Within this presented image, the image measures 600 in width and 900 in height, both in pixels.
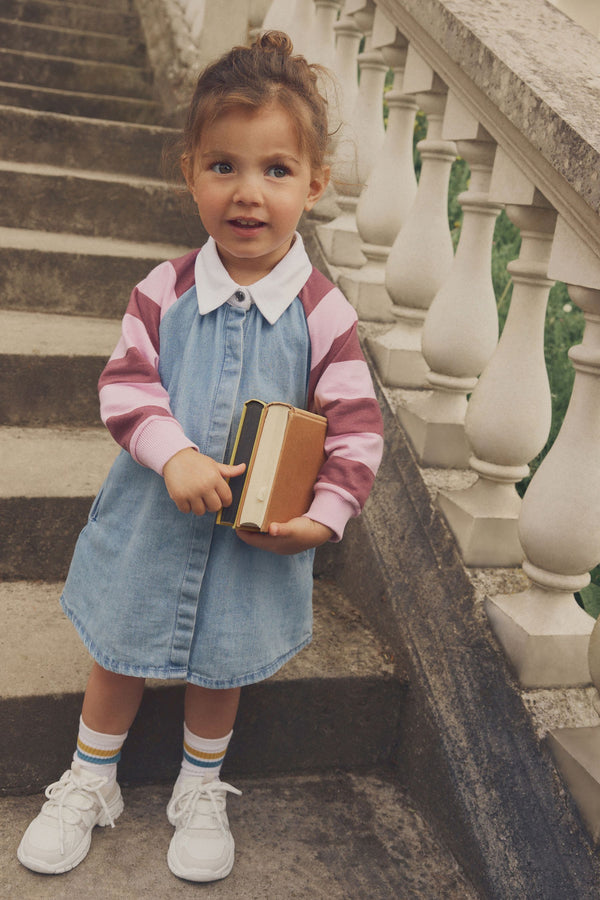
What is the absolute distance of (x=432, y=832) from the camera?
169 cm

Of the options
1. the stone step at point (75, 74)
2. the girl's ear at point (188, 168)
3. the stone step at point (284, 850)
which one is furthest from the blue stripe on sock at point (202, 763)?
the stone step at point (75, 74)

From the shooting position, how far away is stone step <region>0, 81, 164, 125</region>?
3660mm

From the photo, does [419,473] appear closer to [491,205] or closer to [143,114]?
[491,205]

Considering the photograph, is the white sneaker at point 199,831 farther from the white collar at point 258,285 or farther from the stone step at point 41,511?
the white collar at point 258,285

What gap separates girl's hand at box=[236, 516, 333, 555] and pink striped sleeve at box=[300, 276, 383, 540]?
0.06 ft

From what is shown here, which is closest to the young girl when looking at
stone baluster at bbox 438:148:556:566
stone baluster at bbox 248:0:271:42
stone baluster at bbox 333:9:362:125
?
stone baluster at bbox 438:148:556:566

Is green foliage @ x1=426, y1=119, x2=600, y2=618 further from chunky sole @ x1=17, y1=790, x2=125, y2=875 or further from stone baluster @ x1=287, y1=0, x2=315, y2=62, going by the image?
chunky sole @ x1=17, y1=790, x2=125, y2=875

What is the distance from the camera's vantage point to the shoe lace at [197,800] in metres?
1.56

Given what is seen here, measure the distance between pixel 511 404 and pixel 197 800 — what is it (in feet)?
3.04

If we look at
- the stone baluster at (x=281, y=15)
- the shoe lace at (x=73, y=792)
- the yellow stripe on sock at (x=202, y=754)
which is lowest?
the shoe lace at (x=73, y=792)

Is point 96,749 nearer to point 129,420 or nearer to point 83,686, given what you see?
point 83,686

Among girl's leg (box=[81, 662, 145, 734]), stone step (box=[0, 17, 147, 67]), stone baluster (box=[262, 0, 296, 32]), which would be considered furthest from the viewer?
stone step (box=[0, 17, 147, 67])

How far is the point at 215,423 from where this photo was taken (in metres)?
1.44

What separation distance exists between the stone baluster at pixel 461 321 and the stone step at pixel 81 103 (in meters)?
2.48
